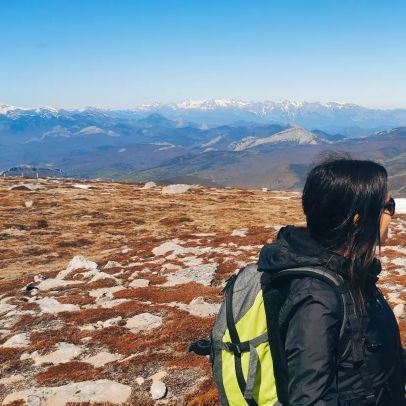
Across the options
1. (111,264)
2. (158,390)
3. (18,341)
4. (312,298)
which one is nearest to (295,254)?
(312,298)

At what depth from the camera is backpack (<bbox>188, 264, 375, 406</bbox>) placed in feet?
13.5

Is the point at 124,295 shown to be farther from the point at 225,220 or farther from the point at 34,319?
the point at 225,220

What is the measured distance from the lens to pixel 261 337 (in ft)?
13.8

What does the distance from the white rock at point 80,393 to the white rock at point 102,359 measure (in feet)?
5.12

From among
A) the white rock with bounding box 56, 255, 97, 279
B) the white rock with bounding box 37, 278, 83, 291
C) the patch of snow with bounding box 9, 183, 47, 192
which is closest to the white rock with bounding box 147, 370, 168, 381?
the white rock with bounding box 37, 278, 83, 291

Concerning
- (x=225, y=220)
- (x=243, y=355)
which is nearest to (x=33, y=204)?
(x=225, y=220)

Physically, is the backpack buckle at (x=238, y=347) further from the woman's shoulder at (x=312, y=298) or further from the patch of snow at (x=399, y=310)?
the patch of snow at (x=399, y=310)

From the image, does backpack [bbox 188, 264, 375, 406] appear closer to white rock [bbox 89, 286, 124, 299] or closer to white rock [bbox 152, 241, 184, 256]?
white rock [bbox 89, 286, 124, 299]

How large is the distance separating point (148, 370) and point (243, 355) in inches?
386

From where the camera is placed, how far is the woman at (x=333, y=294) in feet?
12.9

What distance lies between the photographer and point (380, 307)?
4547 mm

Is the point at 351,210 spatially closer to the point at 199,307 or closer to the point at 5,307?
the point at 199,307

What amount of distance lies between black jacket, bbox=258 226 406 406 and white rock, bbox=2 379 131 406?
29.0ft

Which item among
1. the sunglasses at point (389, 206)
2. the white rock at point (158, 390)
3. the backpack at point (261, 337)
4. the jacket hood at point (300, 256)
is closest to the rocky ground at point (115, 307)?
the white rock at point (158, 390)
